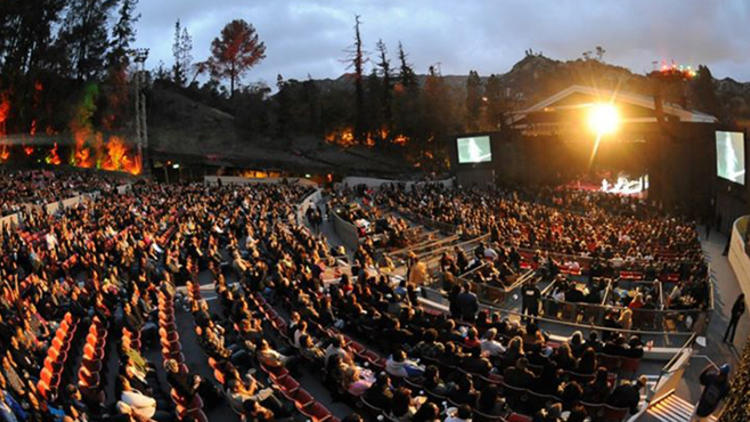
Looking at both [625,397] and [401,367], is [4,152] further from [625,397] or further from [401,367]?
[625,397]

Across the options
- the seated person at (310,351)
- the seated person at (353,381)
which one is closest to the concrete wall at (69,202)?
the seated person at (310,351)

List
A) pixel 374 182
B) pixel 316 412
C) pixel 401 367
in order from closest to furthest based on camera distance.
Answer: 1. pixel 316 412
2. pixel 401 367
3. pixel 374 182

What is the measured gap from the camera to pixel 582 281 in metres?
19.5

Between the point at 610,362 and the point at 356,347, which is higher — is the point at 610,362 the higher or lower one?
the lower one

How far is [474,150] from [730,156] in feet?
72.7

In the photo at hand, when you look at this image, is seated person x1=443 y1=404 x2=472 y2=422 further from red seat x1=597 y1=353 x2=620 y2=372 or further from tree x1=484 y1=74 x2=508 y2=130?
tree x1=484 y1=74 x2=508 y2=130

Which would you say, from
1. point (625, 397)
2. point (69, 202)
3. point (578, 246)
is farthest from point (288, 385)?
point (69, 202)

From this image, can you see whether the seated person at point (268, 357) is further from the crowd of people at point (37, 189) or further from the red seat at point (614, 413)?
the crowd of people at point (37, 189)

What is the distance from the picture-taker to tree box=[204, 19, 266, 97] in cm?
9200

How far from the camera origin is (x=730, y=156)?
93.4 ft

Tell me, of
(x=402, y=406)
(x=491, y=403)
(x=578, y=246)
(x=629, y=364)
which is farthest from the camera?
(x=578, y=246)

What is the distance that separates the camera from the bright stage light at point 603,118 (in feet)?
139

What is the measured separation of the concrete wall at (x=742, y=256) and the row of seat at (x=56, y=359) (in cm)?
1451

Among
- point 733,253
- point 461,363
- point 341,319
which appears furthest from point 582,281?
point 461,363
